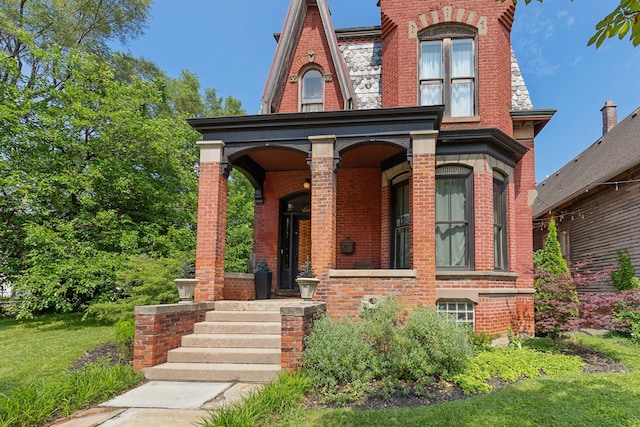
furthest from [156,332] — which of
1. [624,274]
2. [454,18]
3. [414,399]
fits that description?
[624,274]

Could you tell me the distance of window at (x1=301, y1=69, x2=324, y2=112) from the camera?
1092 cm

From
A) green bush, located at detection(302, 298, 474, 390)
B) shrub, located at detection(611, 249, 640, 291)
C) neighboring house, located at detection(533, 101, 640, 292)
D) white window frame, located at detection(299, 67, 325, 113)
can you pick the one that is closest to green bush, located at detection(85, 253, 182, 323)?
green bush, located at detection(302, 298, 474, 390)

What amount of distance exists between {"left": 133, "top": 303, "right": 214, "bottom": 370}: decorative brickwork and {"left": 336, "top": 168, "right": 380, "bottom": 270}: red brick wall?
460 cm

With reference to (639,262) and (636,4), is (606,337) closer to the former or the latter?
(639,262)

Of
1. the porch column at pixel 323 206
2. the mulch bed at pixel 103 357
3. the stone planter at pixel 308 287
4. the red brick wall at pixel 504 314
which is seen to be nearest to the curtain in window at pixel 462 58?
the porch column at pixel 323 206

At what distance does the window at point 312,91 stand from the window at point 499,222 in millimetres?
4763

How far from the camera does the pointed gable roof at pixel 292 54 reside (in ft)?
34.5

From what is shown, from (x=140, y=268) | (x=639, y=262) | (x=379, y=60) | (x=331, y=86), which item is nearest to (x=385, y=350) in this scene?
(x=140, y=268)

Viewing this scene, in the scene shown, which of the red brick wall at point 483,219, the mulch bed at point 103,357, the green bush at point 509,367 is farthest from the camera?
the red brick wall at point 483,219

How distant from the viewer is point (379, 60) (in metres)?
11.4

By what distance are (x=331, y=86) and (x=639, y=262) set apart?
371 inches

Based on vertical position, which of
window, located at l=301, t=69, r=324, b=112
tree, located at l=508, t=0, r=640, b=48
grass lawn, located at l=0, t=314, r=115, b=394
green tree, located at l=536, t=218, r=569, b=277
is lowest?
grass lawn, located at l=0, t=314, r=115, b=394

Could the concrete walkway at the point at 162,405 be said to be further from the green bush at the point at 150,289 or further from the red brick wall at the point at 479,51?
the red brick wall at the point at 479,51

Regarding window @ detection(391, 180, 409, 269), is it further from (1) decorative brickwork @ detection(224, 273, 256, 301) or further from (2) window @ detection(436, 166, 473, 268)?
(1) decorative brickwork @ detection(224, 273, 256, 301)
